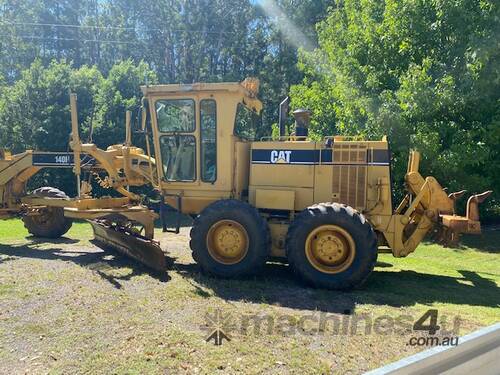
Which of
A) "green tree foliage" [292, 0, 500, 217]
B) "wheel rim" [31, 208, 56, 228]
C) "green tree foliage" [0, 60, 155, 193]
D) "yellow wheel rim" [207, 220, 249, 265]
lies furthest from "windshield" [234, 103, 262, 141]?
"green tree foliage" [0, 60, 155, 193]

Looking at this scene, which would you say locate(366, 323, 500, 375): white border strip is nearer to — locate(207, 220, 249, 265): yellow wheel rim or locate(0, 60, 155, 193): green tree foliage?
locate(207, 220, 249, 265): yellow wheel rim

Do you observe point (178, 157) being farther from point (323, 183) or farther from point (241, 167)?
point (323, 183)

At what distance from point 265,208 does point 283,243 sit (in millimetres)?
650

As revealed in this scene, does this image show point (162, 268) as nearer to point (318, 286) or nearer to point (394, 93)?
point (318, 286)

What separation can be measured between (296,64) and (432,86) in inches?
403

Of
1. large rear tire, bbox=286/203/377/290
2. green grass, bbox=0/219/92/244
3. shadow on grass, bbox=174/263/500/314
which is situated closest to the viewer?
shadow on grass, bbox=174/263/500/314

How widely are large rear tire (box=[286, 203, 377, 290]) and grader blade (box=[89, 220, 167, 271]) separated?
7.22 feet

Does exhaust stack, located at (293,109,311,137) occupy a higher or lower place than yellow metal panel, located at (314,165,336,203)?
higher

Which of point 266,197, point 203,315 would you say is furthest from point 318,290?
point 203,315

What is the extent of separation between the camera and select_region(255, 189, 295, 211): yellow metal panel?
775 centimetres

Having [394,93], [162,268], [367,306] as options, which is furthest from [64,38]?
[367,306]

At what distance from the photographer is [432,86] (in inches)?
454

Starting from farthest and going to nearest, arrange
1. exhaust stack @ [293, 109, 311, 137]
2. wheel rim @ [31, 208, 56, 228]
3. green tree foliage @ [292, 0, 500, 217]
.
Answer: green tree foliage @ [292, 0, 500, 217], wheel rim @ [31, 208, 56, 228], exhaust stack @ [293, 109, 311, 137]

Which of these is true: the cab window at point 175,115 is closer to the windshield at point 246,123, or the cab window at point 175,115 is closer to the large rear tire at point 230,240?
the windshield at point 246,123
